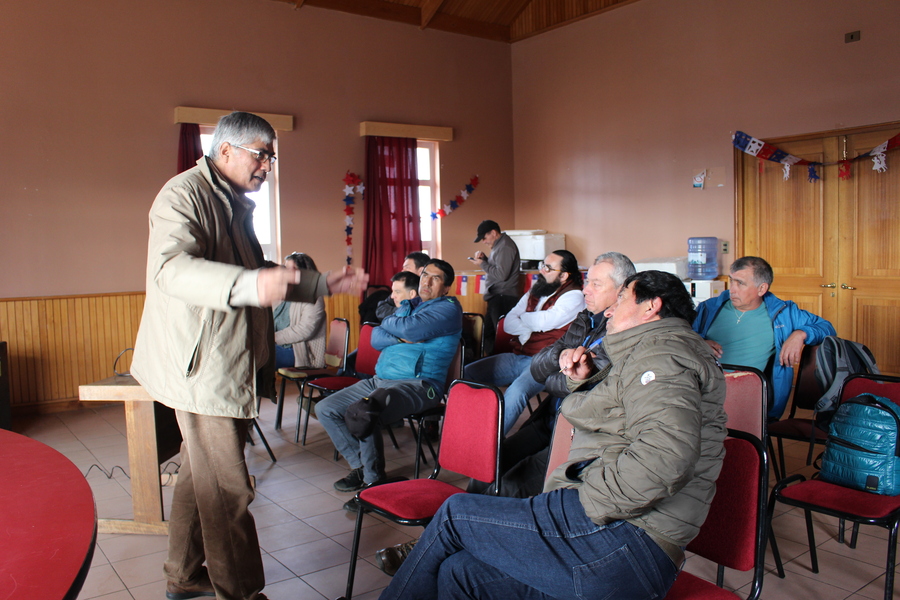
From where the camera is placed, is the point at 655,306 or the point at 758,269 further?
the point at 758,269

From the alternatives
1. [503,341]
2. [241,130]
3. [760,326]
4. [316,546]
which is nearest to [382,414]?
[316,546]

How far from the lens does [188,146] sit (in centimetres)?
633

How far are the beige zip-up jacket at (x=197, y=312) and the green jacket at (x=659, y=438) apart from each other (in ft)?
2.82

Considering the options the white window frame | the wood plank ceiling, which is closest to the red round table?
the wood plank ceiling

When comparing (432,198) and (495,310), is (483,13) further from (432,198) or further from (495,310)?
(495,310)

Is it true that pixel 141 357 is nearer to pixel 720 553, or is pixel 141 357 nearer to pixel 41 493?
pixel 41 493

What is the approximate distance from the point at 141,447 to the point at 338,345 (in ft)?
6.23

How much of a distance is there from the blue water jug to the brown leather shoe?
5513 millimetres

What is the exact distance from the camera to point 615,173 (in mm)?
7566

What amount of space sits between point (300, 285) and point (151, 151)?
5.23 meters

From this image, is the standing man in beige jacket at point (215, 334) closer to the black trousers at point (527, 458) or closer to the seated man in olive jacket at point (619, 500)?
the seated man in olive jacket at point (619, 500)

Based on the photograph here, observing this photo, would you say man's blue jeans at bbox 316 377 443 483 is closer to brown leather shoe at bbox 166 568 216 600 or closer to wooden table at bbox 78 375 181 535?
wooden table at bbox 78 375 181 535

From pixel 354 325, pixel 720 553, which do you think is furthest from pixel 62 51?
pixel 720 553

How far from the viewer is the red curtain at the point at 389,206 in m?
7.44
